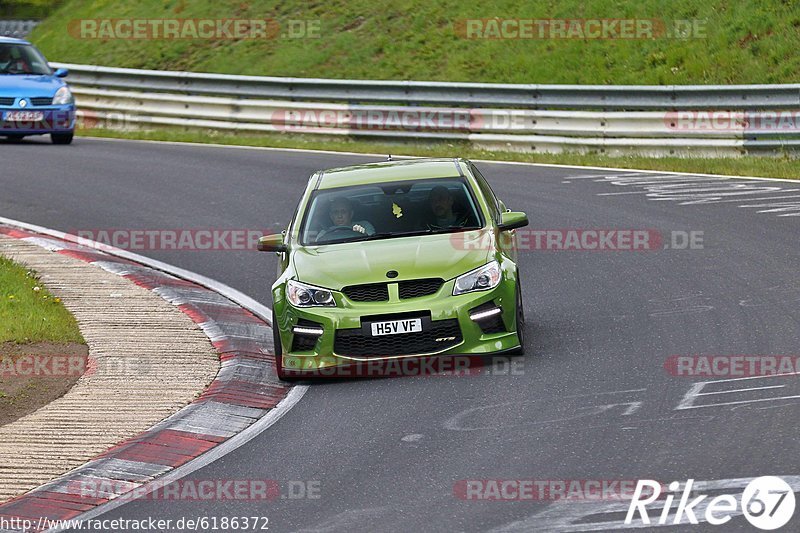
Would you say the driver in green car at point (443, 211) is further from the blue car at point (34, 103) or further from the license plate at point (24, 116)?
the license plate at point (24, 116)

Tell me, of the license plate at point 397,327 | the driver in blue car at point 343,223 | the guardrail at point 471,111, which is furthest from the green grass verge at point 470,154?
the license plate at point 397,327

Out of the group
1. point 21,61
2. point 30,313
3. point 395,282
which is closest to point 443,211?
point 395,282

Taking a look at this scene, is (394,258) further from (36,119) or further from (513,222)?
(36,119)

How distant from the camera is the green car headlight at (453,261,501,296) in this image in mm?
10519

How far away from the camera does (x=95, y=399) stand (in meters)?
10.0

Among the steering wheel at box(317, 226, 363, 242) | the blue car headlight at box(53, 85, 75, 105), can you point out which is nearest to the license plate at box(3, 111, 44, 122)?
the blue car headlight at box(53, 85, 75, 105)

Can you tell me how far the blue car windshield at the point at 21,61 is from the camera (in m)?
25.9

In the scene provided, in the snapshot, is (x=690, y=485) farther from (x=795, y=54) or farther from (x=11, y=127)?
(x=11, y=127)

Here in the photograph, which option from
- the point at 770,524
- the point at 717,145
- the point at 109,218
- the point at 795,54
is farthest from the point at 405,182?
the point at 795,54

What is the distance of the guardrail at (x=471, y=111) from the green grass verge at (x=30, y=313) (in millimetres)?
11420

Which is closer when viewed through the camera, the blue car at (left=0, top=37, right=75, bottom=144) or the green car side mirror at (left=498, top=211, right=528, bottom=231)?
the green car side mirror at (left=498, top=211, right=528, bottom=231)

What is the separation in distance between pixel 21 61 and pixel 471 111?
8.77m

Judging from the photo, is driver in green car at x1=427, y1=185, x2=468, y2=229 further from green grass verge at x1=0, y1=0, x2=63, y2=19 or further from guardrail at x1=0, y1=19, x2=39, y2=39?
green grass verge at x1=0, y1=0, x2=63, y2=19

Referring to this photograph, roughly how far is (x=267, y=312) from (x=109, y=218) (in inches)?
223
